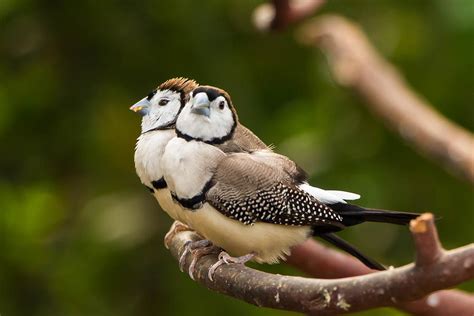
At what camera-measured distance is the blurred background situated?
11.8 feet

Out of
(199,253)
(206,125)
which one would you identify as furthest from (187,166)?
(199,253)

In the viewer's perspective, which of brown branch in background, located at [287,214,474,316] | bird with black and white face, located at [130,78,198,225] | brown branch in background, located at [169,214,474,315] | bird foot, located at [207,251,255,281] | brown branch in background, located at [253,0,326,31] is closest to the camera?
brown branch in background, located at [169,214,474,315]

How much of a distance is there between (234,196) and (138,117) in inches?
68.3

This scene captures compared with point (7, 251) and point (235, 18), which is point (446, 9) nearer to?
point (235, 18)

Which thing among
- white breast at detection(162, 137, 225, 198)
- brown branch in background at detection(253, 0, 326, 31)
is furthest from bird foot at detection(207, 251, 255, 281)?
brown branch in background at detection(253, 0, 326, 31)

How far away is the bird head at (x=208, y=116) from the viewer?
1.86m

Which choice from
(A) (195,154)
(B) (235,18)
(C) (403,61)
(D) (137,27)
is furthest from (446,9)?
(A) (195,154)

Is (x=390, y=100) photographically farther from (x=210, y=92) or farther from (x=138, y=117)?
(x=210, y=92)

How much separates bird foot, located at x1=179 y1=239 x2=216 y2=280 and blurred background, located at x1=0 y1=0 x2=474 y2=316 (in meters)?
1.42

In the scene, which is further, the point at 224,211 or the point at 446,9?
the point at 446,9

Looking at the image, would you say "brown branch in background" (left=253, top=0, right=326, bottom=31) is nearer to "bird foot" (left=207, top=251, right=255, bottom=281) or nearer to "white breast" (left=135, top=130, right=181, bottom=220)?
"white breast" (left=135, top=130, right=181, bottom=220)

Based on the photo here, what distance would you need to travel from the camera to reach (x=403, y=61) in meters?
3.99

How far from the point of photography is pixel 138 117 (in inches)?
143

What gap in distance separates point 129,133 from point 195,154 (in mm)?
1779
